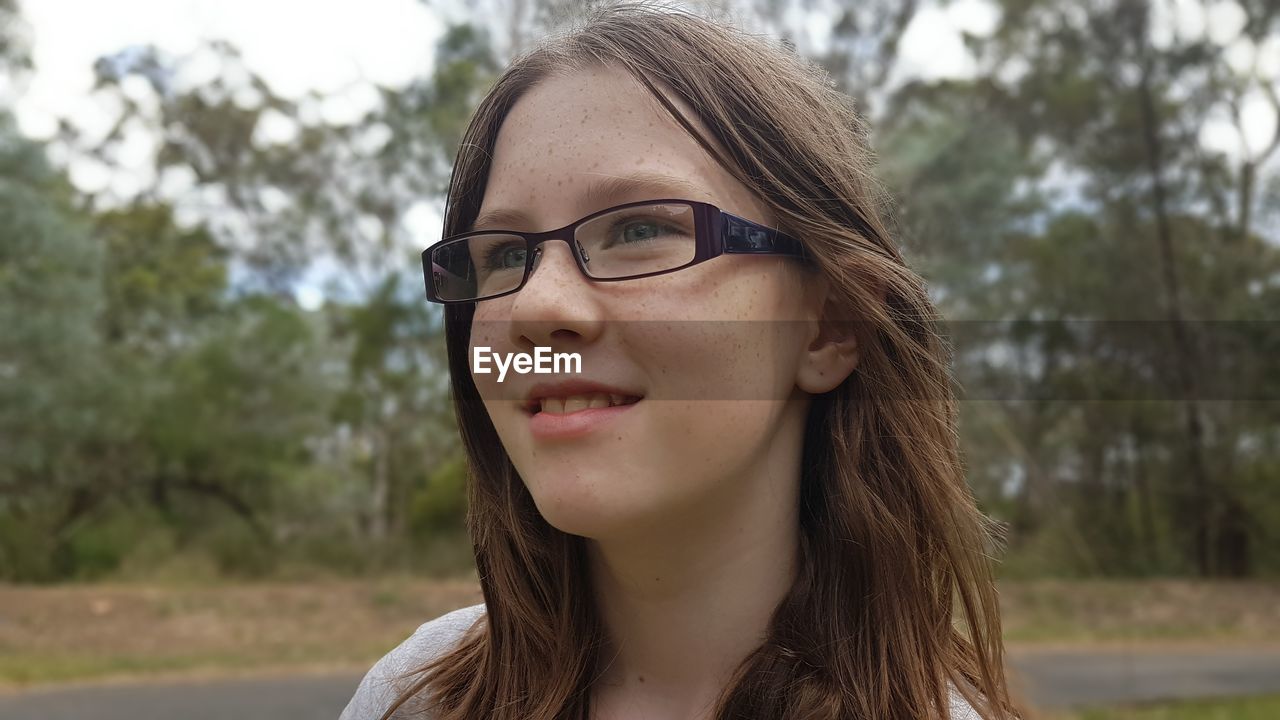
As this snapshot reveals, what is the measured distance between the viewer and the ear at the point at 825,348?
1.33 meters

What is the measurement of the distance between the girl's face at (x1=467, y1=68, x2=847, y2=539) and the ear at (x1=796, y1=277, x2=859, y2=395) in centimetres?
1

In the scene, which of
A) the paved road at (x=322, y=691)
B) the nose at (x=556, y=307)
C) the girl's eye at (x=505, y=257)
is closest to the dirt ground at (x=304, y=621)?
the paved road at (x=322, y=691)

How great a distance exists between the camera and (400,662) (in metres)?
1.55

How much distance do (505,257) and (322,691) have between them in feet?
24.6

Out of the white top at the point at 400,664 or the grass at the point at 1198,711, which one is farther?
the grass at the point at 1198,711

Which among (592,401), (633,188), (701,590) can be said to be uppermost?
(633,188)

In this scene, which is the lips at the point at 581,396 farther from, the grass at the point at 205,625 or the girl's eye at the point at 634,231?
the grass at the point at 205,625

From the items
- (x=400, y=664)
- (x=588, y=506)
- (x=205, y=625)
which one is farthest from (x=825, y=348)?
(x=205, y=625)

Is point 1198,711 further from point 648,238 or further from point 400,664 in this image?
point 648,238

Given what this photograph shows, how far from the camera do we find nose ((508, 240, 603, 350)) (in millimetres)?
1129

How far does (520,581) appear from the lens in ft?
4.75

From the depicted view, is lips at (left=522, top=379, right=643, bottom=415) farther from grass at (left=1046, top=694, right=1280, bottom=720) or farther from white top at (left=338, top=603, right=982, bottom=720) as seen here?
grass at (left=1046, top=694, right=1280, bottom=720)

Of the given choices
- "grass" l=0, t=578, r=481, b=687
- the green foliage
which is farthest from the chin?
the green foliage

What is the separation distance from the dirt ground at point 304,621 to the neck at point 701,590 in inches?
327
